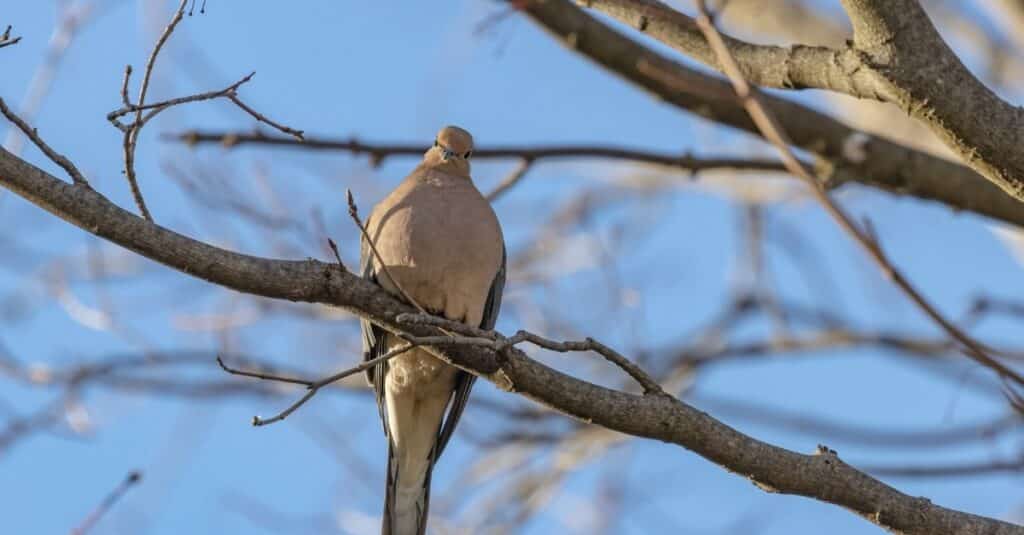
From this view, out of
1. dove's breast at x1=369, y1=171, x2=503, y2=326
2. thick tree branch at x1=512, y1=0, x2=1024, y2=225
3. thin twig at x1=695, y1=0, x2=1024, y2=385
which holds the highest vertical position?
thick tree branch at x1=512, y1=0, x2=1024, y2=225

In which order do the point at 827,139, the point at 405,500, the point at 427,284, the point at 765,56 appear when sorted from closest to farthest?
1. the point at 765,56
2. the point at 427,284
3. the point at 405,500
4. the point at 827,139

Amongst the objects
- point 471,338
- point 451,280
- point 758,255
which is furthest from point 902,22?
point 758,255

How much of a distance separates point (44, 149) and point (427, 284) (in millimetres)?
1742

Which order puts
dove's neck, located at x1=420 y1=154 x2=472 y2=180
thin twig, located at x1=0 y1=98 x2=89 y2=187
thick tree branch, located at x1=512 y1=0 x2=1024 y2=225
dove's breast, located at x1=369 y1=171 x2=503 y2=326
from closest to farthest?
thin twig, located at x1=0 y1=98 x2=89 y2=187, dove's breast, located at x1=369 y1=171 x2=503 y2=326, dove's neck, located at x1=420 y1=154 x2=472 y2=180, thick tree branch, located at x1=512 y1=0 x2=1024 y2=225

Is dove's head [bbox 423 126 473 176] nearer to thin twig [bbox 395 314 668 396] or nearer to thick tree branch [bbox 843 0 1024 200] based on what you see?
thin twig [bbox 395 314 668 396]

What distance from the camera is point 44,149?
131 inches

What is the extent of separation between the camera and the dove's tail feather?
17.5 ft

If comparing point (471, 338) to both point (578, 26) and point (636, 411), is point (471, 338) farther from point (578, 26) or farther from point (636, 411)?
point (578, 26)

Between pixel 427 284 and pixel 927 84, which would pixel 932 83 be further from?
pixel 427 284

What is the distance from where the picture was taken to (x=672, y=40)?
4547mm

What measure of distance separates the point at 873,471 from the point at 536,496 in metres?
2.07

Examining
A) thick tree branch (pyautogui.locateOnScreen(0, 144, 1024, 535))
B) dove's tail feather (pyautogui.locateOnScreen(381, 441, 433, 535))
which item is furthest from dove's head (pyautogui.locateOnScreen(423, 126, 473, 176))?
thick tree branch (pyautogui.locateOnScreen(0, 144, 1024, 535))

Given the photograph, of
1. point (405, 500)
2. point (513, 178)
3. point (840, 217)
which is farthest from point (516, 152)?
point (840, 217)

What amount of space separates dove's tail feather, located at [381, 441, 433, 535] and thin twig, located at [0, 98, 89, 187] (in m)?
2.39
